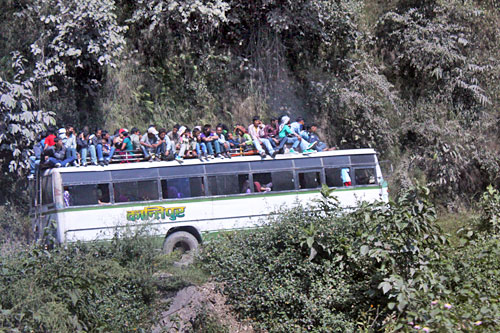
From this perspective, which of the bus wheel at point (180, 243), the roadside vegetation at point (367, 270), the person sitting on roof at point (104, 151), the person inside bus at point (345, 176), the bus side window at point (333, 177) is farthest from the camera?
the person inside bus at point (345, 176)

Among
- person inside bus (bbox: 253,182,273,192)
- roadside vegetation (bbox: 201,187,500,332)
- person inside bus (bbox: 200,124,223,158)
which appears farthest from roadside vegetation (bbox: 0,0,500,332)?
person inside bus (bbox: 200,124,223,158)

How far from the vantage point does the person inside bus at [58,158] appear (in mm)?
13594

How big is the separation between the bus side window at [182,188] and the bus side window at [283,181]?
184cm

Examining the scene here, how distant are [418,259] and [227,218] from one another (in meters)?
6.08

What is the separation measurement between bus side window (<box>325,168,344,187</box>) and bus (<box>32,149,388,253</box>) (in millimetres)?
25

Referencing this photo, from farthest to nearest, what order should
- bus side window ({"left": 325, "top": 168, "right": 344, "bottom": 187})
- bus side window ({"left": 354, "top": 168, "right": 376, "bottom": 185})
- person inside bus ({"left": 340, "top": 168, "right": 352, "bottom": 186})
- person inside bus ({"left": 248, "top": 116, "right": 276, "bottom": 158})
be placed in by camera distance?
bus side window ({"left": 354, "top": 168, "right": 376, "bottom": 185}), person inside bus ({"left": 340, "top": 168, "right": 352, "bottom": 186}), bus side window ({"left": 325, "top": 168, "right": 344, "bottom": 187}), person inside bus ({"left": 248, "top": 116, "right": 276, "bottom": 158})

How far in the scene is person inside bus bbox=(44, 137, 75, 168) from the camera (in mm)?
13594

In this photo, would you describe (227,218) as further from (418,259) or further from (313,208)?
(418,259)

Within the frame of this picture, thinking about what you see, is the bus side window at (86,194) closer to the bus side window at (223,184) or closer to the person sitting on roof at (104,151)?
the person sitting on roof at (104,151)

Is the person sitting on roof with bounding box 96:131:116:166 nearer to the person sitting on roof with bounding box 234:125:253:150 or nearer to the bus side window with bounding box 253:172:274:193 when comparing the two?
the person sitting on roof with bounding box 234:125:253:150

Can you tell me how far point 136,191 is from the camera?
1387 cm

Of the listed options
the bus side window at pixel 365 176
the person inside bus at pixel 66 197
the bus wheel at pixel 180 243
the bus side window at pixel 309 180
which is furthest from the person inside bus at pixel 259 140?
the person inside bus at pixel 66 197

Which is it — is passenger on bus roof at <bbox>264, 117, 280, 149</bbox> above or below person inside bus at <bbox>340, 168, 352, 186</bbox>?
above

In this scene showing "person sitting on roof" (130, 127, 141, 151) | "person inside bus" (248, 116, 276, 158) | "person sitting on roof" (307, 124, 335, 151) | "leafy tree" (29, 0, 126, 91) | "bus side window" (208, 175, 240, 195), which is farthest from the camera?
"leafy tree" (29, 0, 126, 91)
